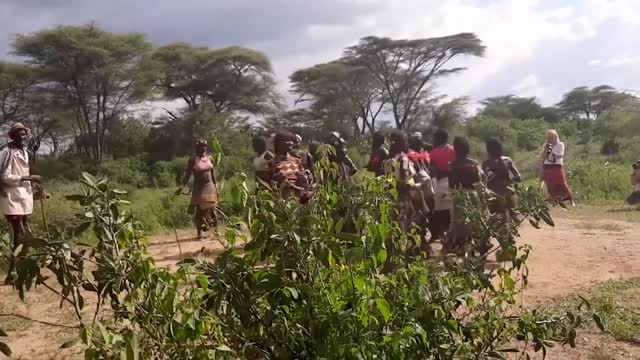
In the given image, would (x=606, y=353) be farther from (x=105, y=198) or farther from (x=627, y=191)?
(x=627, y=191)

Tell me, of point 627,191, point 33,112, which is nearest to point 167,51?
point 33,112

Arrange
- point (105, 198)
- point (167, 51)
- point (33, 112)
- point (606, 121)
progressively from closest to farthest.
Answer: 1. point (105, 198)
2. point (33, 112)
3. point (167, 51)
4. point (606, 121)

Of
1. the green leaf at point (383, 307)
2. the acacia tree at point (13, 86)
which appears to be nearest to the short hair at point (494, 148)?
the green leaf at point (383, 307)

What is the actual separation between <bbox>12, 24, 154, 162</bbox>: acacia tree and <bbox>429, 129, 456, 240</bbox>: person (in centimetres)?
1571

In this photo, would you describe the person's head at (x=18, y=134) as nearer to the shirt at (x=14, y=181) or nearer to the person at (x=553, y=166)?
the shirt at (x=14, y=181)

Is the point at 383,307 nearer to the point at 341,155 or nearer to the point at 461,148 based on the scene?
the point at 461,148

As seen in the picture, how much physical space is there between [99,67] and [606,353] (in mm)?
18816

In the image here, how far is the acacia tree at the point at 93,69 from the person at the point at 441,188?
15711 millimetres

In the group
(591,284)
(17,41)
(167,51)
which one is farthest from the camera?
(167,51)

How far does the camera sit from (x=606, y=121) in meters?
24.9

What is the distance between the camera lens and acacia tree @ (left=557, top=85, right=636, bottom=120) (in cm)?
3294

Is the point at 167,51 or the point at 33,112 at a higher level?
the point at 167,51

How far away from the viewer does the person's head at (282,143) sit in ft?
17.1

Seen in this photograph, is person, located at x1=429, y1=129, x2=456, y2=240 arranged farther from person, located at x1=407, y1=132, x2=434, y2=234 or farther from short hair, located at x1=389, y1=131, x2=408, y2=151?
short hair, located at x1=389, y1=131, x2=408, y2=151
